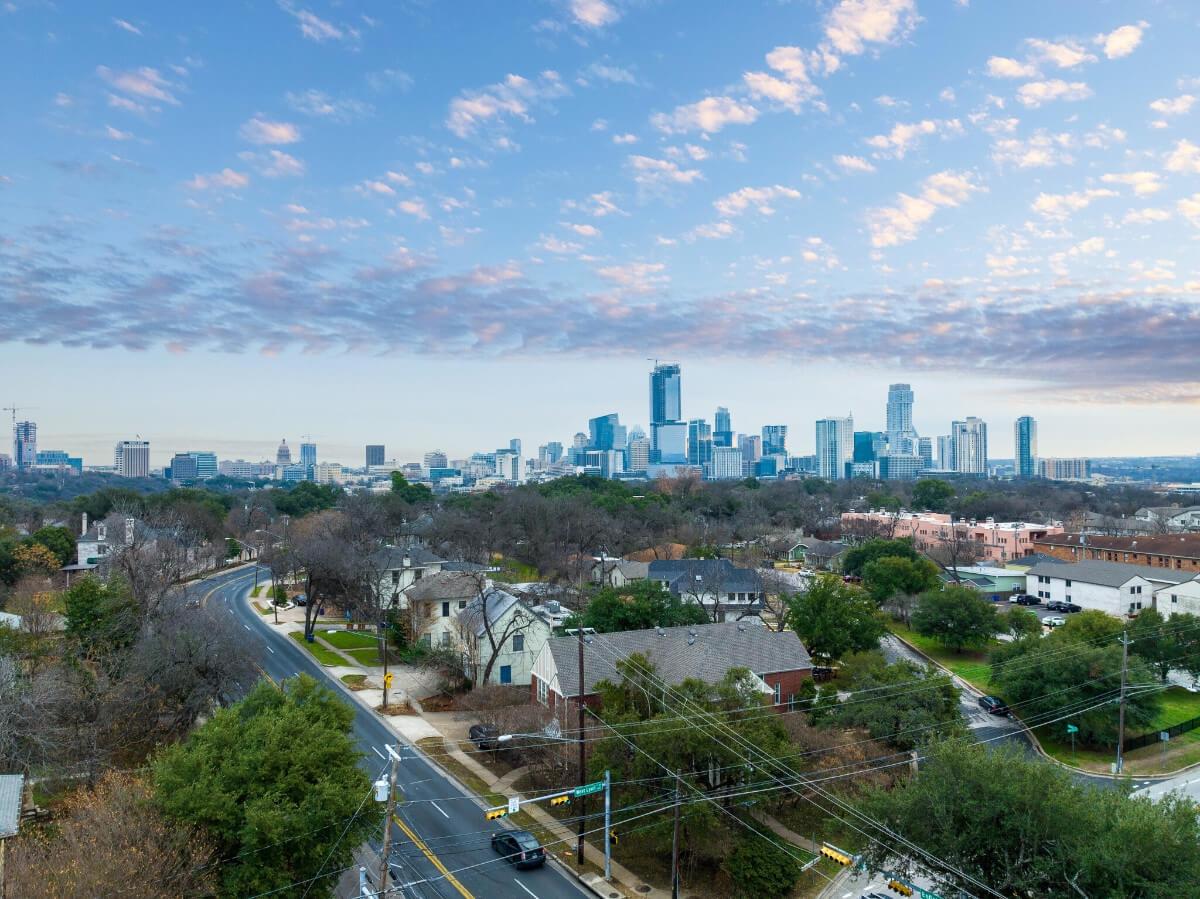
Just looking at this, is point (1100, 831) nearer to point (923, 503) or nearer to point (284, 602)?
point (284, 602)

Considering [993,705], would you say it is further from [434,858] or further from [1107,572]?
[1107,572]

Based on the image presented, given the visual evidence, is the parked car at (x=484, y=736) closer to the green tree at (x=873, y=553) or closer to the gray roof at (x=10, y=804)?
the gray roof at (x=10, y=804)

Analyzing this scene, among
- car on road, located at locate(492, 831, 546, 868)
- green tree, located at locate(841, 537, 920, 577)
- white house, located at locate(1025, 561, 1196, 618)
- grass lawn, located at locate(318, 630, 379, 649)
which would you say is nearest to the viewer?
car on road, located at locate(492, 831, 546, 868)

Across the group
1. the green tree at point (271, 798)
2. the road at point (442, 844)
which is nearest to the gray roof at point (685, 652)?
the road at point (442, 844)

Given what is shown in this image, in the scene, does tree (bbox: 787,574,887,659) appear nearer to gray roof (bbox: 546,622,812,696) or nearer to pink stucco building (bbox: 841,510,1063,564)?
gray roof (bbox: 546,622,812,696)

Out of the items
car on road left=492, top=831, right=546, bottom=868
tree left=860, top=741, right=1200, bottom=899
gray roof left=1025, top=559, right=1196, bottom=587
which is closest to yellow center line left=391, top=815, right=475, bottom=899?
car on road left=492, top=831, right=546, bottom=868
